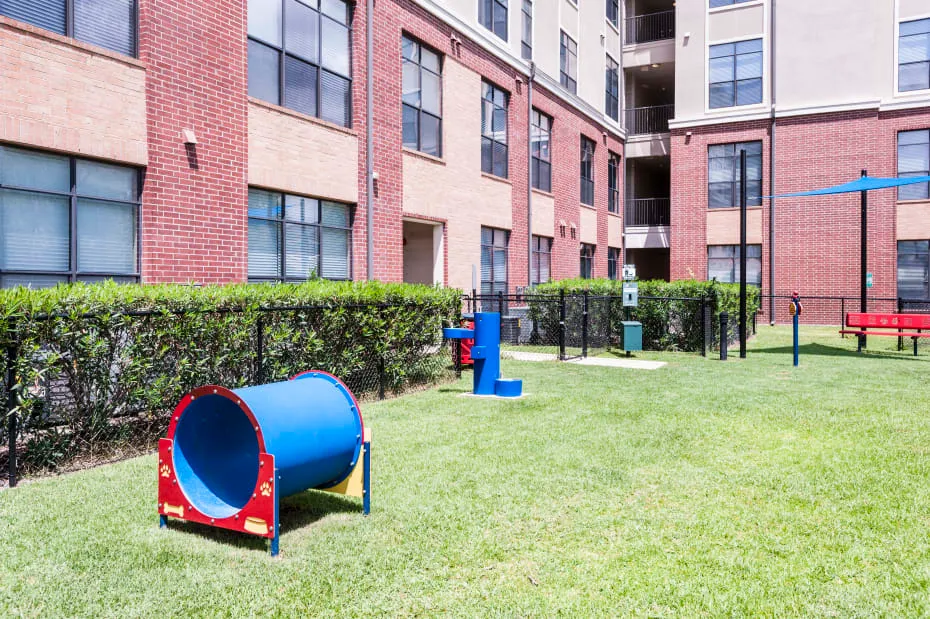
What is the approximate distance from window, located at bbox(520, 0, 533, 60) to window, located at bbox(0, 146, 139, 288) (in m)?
15.9

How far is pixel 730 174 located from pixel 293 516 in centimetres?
2853

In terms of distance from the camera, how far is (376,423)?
332 inches

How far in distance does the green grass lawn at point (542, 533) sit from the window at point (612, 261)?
916 inches

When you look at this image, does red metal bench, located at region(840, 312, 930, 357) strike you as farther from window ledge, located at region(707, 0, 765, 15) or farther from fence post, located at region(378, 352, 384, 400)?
window ledge, located at region(707, 0, 765, 15)

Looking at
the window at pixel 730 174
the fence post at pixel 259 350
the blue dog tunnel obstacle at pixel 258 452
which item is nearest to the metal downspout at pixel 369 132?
the fence post at pixel 259 350

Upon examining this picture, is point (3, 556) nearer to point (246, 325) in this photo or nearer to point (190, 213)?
point (246, 325)

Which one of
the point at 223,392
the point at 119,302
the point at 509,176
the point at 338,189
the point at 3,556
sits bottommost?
the point at 3,556

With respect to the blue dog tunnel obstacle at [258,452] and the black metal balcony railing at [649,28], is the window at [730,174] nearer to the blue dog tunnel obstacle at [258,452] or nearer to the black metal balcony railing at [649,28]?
the black metal balcony railing at [649,28]

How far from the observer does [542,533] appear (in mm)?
4730

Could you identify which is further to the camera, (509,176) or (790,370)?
(509,176)

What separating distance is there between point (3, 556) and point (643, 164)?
34.6m

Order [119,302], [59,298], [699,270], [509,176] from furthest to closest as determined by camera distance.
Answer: [699,270] → [509,176] → [119,302] → [59,298]

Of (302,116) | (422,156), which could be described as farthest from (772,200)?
(302,116)

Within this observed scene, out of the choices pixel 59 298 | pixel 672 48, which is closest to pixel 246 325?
pixel 59 298
